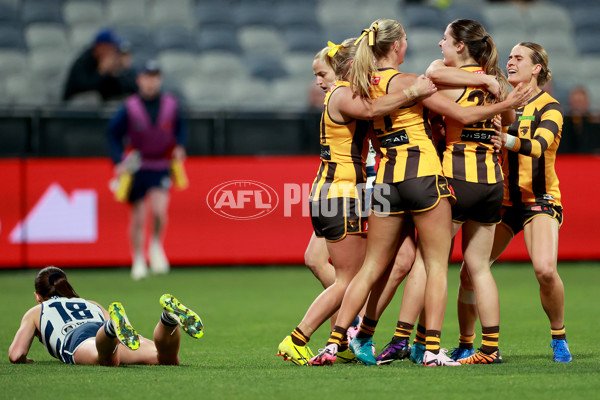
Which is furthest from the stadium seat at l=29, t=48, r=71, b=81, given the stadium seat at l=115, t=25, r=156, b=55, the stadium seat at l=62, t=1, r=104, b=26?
the stadium seat at l=115, t=25, r=156, b=55

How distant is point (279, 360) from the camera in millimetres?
6113

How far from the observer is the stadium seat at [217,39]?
16609 mm

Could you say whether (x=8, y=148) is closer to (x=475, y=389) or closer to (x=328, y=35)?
(x=328, y=35)

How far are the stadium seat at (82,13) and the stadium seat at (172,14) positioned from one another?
3.25 feet

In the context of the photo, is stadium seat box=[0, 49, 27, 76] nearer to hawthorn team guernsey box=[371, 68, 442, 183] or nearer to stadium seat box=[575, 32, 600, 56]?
stadium seat box=[575, 32, 600, 56]

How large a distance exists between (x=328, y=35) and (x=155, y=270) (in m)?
6.84

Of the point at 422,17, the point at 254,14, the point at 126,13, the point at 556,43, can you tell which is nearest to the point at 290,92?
the point at 254,14

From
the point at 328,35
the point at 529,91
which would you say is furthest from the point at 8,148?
the point at 529,91

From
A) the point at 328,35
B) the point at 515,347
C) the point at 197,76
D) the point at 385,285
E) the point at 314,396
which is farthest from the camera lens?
the point at 328,35

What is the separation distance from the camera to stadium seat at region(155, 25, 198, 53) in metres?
16.3

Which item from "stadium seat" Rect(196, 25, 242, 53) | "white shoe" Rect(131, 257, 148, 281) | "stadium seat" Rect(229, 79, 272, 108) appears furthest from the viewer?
"stadium seat" Rect(196, 25, 242, 53)

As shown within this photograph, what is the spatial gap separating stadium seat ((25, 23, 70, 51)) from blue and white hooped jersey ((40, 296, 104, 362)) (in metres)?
10.2

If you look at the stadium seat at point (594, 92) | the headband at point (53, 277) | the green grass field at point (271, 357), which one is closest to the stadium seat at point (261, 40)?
the stadium seat at point (594, 92)

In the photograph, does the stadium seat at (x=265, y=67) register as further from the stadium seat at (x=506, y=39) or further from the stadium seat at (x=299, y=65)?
the stadium seat at (x=506, y=39)
